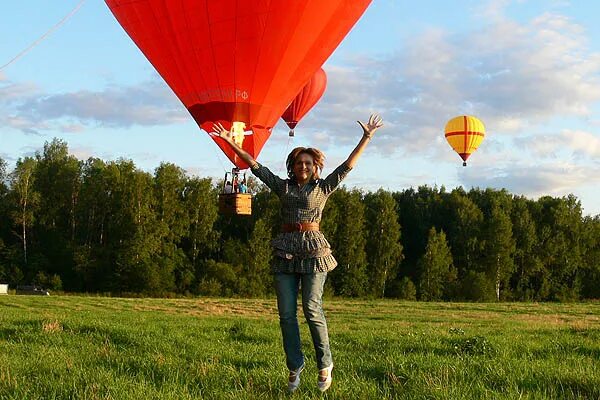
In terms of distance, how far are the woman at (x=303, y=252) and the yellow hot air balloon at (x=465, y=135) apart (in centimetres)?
3331

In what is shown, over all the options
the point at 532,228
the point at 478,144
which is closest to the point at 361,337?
the point at 478,144

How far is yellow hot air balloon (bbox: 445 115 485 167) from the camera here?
38.4 m

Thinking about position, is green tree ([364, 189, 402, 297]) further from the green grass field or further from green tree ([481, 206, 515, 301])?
the green grass field

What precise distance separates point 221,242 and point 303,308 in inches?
2313

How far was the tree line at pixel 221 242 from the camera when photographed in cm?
5675

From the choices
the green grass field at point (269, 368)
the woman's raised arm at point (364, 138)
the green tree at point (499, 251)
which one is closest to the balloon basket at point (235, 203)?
the green grass field at point (269, 368)

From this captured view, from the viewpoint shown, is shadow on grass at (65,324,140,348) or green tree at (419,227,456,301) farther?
green tree at (419,227,456,301)

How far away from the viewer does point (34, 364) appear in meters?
6.41

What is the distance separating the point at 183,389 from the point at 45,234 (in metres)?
59.4

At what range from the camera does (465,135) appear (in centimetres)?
3834

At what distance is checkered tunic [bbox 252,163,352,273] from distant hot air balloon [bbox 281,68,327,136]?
2311 centimetres

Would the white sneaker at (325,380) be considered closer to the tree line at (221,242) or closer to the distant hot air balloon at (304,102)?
the distant hot air balloon at (304,102)

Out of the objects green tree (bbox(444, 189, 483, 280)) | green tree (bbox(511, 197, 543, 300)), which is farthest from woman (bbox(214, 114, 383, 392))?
green tree (bbox(511, 197, 543, 300))

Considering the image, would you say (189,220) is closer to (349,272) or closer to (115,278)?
(115,278)
